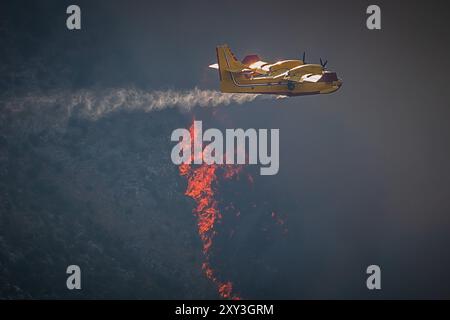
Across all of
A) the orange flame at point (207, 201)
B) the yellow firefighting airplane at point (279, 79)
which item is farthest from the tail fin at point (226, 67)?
the orange flame at point (207, 201)

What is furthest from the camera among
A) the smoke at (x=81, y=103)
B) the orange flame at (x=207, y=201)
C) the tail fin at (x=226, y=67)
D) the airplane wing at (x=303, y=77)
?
the orange flame at (x=207, y=201)

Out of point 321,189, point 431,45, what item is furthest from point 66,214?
point 431,45

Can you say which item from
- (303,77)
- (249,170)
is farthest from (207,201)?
(303,77)

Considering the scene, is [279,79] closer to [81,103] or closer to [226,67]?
[226,67]

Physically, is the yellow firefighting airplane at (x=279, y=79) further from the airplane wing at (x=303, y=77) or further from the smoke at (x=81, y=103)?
the smoke at (x=81, y=103)

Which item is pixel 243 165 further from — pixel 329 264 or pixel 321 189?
pixel 329 264

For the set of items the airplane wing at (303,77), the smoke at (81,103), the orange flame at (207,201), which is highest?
the airplane wing at (303,77)
